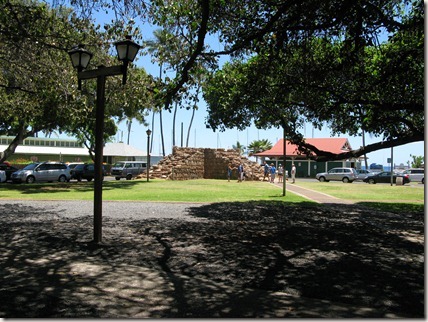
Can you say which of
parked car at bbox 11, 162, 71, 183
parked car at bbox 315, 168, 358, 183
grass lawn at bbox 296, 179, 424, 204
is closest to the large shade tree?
grass lawn at bbox 296, 179, 424, 204

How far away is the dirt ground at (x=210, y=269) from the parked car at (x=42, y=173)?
20.5 metres

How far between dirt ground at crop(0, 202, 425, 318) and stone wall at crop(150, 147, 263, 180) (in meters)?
24.1

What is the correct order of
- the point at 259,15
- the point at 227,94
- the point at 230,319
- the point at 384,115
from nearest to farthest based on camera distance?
the point at 230,319 < the point at 259,15 < the point at 384,115 < the point at 227,94

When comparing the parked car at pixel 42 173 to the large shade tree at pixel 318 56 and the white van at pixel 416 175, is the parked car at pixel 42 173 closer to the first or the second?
the large shade tree at pixel 318 56

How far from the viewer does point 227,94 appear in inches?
543

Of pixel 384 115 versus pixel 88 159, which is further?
pixel 88 159

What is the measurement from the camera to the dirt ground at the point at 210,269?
3.99 meters

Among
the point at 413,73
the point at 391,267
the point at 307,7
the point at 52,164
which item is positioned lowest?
the point at 391,267

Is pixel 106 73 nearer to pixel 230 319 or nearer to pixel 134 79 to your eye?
pixel 230 319

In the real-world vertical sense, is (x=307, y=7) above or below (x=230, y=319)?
above

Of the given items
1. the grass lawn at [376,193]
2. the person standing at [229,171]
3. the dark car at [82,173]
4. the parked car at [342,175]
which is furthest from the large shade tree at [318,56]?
the parked car at [342,175]

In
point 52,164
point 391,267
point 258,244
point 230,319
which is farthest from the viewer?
point 52,164

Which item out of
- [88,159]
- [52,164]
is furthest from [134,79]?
[88,159]

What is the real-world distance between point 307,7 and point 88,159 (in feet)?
200
